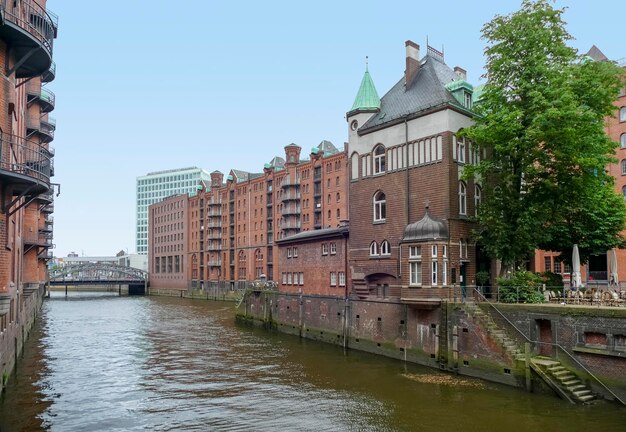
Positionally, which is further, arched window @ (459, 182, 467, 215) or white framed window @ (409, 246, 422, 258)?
arched window @ (459, 182, 467, 215)

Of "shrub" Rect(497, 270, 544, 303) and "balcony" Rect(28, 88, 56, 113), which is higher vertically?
"balcony" Rect(28, 88, 56, 113)

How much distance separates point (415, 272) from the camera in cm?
3058

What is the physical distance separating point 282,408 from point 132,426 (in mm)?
5875

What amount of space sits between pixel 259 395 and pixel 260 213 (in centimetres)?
7940

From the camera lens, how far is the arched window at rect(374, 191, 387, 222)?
1475 inches

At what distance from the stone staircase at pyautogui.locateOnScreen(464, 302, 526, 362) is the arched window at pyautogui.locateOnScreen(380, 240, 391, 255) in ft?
30.3

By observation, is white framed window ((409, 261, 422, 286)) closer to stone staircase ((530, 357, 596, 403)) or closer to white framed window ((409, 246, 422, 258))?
white framed window ((409, 246, 422, 258))

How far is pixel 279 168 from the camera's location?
10381cm

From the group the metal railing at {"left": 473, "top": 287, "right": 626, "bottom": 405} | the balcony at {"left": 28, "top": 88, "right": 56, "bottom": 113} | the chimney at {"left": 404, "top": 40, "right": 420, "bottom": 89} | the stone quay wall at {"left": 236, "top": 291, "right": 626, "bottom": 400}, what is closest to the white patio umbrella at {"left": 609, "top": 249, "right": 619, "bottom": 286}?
the metal railing at {"left": 473, "top": 287, "right": 626, "bottom": 405}

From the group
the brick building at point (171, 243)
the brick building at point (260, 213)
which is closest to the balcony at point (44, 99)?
the brick building at point (260, 213)

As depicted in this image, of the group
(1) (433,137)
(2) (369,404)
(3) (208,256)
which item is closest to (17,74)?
(2) (369,404)

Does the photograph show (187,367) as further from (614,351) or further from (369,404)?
(614,351)

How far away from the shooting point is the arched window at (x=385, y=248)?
36656mm

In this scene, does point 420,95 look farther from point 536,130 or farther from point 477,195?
point 536,130
